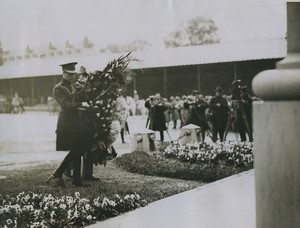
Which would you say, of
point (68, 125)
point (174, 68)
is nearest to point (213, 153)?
point (174, 68)

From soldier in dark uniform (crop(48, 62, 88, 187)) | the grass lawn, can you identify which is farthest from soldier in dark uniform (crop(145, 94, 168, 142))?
soldier in dark uniform (crop(48, 62, 88, 187))

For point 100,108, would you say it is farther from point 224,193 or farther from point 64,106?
point 224,193

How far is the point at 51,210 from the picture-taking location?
10.6 feet

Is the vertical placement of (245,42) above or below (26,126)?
above

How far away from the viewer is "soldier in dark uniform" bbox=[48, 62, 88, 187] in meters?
3.47

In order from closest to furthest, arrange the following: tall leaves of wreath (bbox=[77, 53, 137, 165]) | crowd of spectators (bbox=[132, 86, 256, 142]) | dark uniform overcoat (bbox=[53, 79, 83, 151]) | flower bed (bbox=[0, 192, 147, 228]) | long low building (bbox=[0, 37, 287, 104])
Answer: flower bed (bbox=[0, 192, 147, 228]) → long low building (bbox=[0, 37, 287, 104]) → dark uniform overcoat (bbox=[53, 79, 83, 151]) → tall leaves of wreath (bbox=[77, 53, 137, 165]) → crowd of spectators (bbox=[132, 86, 256, 142])

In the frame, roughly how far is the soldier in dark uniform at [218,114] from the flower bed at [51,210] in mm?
2441

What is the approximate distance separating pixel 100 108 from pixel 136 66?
0.49 m

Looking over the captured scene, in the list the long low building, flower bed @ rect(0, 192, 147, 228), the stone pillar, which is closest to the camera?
the stone pillar

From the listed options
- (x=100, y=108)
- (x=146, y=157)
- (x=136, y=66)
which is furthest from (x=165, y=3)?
(x=146, y=157)

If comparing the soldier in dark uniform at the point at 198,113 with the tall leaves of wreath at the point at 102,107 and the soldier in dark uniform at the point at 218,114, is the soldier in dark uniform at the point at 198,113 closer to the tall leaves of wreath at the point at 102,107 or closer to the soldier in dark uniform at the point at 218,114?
the soldier in dark uniform at the point at 218,114

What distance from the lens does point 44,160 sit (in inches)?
135

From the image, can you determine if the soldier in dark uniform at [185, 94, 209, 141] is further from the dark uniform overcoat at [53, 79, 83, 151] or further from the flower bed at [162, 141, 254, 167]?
the dark uniform overcoat at [53, 79, 83, 151]

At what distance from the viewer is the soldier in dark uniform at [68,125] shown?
3.47 meters
